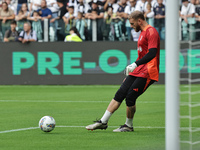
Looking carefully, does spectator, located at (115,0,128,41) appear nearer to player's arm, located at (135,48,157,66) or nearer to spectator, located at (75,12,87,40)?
spectator, located at (75,12,87,40)

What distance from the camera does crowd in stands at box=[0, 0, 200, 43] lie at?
64.0 feet

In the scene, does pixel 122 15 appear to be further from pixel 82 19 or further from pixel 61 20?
pixel 61 20

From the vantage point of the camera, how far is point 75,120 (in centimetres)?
1071

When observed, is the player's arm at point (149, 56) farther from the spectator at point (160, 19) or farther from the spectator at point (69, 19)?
the spectator at point (69, 19)

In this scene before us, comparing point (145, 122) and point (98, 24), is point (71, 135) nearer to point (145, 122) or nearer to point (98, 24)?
point (145, 122)

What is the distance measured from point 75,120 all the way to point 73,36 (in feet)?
31.0

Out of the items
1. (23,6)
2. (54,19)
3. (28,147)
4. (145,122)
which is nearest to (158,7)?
(54,19)

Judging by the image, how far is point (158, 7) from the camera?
774 inches

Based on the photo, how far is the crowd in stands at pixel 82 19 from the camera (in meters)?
19.5

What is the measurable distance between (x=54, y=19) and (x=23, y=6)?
5.37 feet

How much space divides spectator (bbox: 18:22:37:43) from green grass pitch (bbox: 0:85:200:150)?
2.56 metres

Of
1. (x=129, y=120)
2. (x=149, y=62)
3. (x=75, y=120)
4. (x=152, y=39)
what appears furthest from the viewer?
(x=75, y=120)

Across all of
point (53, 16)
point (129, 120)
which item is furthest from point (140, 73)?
point (53, 16)

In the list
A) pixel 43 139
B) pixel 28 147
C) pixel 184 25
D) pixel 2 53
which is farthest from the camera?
pixel 2 53
